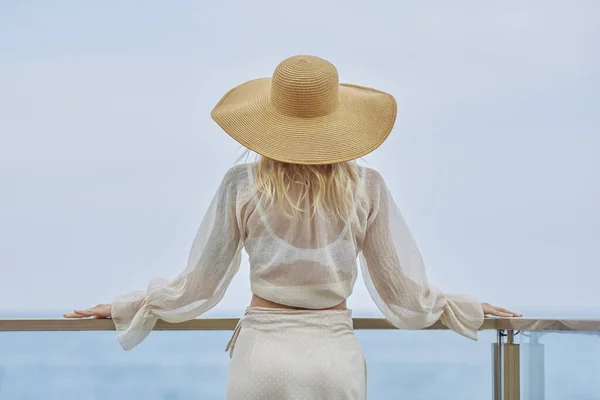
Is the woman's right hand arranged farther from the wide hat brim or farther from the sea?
the wide hat brim

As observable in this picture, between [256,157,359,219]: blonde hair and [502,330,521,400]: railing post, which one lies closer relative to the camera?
[256,157,359,219]: blonde hair

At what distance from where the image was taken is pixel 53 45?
28141 mm

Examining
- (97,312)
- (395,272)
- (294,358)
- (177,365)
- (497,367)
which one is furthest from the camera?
(497,367)

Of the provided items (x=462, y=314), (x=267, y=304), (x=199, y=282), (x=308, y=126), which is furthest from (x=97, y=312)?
(x=462, y=314)

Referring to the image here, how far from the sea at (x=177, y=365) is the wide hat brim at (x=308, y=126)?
28.5 inches

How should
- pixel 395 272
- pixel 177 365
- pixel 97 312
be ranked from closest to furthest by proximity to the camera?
pixel 395 272
pixel 97 312
pixel 177 365

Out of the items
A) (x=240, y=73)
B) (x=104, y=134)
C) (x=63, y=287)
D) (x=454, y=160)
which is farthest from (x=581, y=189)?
(x=63, y=287)

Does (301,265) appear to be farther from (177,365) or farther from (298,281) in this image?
(177,365)

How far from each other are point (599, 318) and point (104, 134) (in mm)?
28928

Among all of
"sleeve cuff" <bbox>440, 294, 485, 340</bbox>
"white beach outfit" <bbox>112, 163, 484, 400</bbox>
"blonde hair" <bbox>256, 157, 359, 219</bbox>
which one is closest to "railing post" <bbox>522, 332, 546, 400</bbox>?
"sleeve cuff" <bbox>440, 294, 485, 340</bbox>

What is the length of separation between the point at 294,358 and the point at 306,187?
1.35 feet

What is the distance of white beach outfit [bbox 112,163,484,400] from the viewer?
2.18 m

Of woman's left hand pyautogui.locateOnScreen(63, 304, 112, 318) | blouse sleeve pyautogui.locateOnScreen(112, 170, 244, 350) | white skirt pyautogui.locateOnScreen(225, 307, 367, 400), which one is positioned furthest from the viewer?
woman's left hand pyautogui.locateOnScreen(63, 304, 112, 318)

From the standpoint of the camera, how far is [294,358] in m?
2.17
